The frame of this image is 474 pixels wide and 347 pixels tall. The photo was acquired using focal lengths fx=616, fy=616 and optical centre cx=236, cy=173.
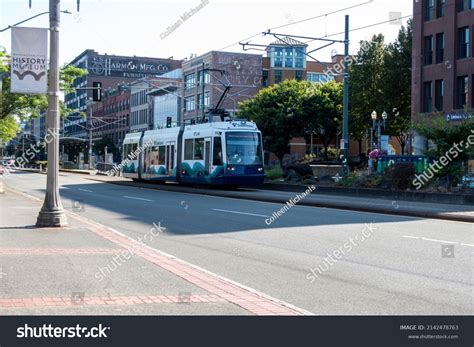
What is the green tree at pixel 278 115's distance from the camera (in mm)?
67750

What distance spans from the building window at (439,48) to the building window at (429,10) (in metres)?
1.74

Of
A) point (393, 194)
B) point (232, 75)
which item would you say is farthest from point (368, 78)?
point (393, 194)

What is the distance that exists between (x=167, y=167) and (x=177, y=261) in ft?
84.5

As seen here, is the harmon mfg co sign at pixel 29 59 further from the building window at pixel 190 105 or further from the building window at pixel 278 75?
the building window at pixel 278 75

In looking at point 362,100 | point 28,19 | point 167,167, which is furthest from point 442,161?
point 362,100

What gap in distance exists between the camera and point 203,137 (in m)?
31.5

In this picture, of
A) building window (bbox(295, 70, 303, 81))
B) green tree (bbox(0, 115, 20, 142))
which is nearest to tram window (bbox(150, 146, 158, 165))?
green tree (bbox(0, 115, 20, 142))

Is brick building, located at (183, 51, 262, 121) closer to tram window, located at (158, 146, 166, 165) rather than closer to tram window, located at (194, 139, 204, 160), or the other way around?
tram window, located at (158, 146, 166, 165)

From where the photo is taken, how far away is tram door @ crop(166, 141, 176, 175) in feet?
115

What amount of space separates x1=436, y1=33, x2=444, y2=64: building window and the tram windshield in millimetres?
22783

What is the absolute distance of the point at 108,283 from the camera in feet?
26.7

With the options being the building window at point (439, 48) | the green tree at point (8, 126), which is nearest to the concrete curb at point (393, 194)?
the green tree at point (8, 126)
